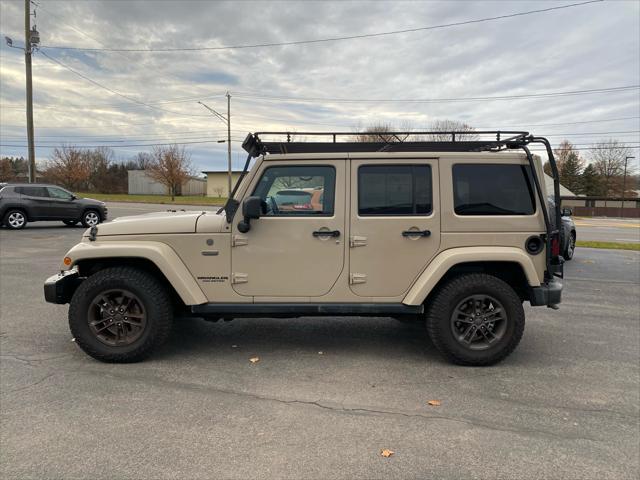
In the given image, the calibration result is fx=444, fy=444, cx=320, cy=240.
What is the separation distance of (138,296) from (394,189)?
8.41ft

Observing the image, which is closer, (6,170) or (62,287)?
(62,287)

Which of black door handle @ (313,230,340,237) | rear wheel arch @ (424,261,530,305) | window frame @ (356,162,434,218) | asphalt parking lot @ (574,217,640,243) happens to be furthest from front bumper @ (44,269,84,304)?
asphalt parking lot @ (574,217,640,243)

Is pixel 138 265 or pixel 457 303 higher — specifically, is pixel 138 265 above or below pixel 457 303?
above

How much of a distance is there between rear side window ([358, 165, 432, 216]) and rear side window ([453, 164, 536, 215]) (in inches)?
12.1

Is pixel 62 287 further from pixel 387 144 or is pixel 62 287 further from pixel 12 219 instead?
pixel 12 219

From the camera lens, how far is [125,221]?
4289mm

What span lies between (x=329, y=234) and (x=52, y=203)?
51.9 feet

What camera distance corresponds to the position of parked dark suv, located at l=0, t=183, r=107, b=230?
51.4 feet

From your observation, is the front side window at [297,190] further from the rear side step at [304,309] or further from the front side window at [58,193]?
the front side window at [58,193]

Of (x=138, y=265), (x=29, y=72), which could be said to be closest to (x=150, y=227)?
(x=138, y=265)

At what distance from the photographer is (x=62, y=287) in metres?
4.19

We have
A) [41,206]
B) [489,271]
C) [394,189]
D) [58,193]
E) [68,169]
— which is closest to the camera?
[394,189]

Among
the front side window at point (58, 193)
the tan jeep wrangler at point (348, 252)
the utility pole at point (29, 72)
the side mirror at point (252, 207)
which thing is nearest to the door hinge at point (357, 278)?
the tan jeep wrangler at point (348, 252)

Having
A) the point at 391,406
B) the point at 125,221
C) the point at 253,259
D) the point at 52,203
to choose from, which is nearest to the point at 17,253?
the point at 52,203
